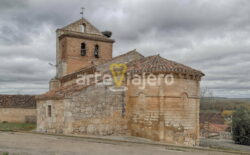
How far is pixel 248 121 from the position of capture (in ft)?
74.7

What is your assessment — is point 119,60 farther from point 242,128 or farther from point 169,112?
point 242,128

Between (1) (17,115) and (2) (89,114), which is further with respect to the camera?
(1) (17,115)

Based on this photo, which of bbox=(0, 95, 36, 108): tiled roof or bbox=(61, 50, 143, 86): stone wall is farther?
bbox=(0, 95, 36, 108): tiled roof

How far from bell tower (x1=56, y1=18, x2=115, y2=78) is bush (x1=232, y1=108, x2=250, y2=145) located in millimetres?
14275

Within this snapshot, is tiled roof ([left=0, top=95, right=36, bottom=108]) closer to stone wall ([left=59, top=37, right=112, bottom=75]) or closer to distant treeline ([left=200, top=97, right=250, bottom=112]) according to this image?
stone wall ([left=59, top=37, right=112, bottom=75])

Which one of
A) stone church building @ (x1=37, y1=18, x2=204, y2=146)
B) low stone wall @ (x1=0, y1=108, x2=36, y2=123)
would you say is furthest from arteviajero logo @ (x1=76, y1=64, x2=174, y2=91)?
low stone wall @ (x1=0, y1=108, x2=36, y2=123)

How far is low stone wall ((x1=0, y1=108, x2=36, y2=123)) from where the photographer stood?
2550 centimetres

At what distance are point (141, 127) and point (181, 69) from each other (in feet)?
11.7

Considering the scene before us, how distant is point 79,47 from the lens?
63.1 feet

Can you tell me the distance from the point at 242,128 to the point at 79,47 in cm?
1716

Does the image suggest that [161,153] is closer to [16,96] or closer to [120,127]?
[120,127]

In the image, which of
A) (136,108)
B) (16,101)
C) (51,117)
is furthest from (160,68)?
(16,101)

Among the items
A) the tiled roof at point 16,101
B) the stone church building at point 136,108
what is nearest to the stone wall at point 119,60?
the stone church building at point 136,108

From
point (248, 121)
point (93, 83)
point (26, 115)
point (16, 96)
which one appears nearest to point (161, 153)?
point (93, 83)
